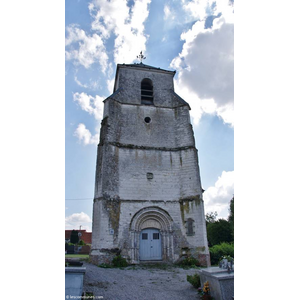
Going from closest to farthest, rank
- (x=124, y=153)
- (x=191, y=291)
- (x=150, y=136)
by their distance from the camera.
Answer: (x=191, y=291), (x=124, y=153), (x=150, y=136)

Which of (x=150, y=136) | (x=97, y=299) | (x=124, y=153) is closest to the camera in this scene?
(x=97, y=299)

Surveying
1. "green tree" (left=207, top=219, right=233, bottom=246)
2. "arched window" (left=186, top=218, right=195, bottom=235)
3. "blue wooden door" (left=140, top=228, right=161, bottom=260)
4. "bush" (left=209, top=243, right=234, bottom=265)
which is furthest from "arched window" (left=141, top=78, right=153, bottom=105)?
"green tree" (left=207, top=219, right=233, bottom=246)

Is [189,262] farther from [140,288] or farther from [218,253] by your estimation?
[140,288]

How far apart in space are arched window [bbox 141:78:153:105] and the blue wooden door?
8.68 m

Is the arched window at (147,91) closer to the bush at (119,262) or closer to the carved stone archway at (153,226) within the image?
the carved stone archway at (153,226)

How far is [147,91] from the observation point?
1761 centimetres

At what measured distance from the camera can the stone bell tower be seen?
12.7 meters

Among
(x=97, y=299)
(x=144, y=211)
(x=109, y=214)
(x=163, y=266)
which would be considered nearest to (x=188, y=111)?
(x=144, y=211)

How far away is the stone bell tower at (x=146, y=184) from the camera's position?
12703 mm

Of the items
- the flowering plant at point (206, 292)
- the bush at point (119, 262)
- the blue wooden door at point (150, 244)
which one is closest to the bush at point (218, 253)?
the blue wooden door at point (150, 244)

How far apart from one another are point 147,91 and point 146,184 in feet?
23.4

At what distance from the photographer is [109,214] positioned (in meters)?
12.6

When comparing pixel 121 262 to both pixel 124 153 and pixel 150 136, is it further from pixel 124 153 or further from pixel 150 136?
pixel 150 136

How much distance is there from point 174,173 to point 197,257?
4797 mm
